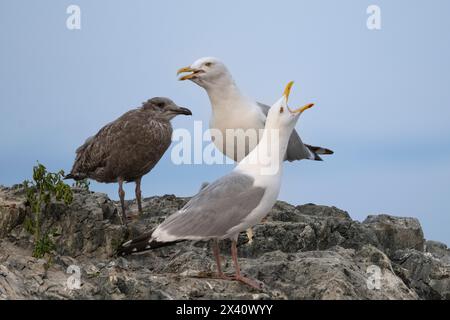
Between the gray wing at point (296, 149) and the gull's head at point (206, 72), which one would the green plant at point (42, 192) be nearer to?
the gull's head at point (206, 72)

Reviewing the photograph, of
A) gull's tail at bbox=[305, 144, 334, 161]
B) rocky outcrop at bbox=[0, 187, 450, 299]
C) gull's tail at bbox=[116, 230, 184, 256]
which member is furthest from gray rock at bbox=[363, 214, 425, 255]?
gull's tail at bbox=[116, 230, 184, 256]

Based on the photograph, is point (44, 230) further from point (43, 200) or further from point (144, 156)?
point (144, 156)

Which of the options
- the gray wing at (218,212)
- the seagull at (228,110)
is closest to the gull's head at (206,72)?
the seagull at (228,110)

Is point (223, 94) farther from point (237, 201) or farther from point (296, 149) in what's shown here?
point (237, 201)

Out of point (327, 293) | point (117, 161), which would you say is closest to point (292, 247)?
point (327, 293)

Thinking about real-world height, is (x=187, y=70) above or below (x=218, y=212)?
above

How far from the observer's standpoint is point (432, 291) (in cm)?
1195

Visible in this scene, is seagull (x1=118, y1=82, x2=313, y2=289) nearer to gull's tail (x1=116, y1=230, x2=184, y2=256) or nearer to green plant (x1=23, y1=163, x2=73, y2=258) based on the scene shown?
gull's tail (x1=116, y1=230, x2=184, y2=256)

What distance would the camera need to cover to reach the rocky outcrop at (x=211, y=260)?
8.62m

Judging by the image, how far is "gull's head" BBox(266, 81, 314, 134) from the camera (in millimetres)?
8727

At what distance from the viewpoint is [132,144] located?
12359 mm

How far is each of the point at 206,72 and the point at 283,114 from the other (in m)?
3.76

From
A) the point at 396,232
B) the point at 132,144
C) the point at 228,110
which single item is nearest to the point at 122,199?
the point at 132,144
